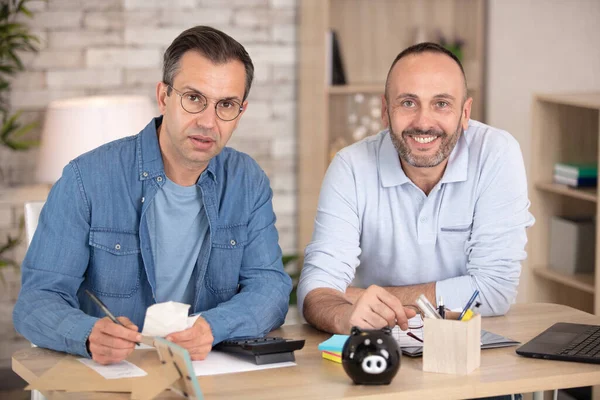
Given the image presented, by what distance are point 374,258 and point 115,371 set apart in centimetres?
91

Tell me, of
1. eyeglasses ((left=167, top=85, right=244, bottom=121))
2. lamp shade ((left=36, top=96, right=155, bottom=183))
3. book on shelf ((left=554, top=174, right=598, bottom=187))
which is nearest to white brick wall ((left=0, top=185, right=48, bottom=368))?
lamp shade ((left=36, top=96, right=155, bottom=183))

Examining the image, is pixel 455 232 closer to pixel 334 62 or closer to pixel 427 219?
pixel 427 219

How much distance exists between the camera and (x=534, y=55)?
14.9 ft

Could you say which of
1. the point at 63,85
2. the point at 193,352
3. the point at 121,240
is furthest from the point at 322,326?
the point at 63,85

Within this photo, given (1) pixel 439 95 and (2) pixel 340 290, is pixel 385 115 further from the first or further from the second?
(2) pixel 340 290

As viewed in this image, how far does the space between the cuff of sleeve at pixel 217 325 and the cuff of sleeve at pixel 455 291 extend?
1.95 ft

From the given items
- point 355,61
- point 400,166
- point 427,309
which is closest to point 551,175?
point 355,61

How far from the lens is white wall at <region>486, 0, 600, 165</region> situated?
452cm

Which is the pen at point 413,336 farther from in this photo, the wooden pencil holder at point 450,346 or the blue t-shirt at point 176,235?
the blue t-shirt at point 176,235

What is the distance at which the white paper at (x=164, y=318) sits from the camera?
1.68 metres

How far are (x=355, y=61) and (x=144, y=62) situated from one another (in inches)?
41.4

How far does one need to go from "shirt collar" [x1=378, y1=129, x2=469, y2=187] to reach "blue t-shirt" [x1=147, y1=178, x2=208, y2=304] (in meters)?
0.52

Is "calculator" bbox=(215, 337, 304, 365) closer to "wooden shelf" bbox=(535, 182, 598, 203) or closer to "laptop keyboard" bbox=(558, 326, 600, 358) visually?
"laptop keyboard" bbox=(558, 326, 600, 358)

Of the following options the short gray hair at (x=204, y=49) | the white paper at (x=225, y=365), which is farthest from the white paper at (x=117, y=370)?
the short gray hair at (x=204, y=49)
